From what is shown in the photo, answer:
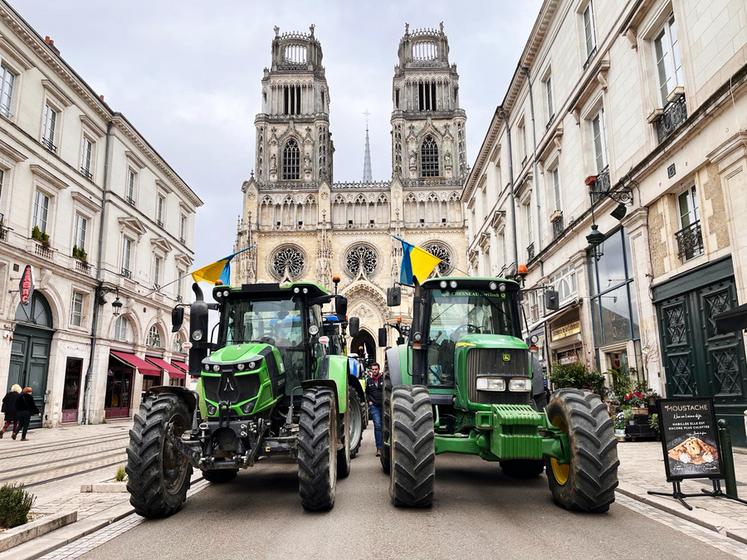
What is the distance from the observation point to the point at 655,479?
24.0ft

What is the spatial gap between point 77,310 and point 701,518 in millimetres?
22154

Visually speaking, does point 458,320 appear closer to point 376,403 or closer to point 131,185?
point 376,403

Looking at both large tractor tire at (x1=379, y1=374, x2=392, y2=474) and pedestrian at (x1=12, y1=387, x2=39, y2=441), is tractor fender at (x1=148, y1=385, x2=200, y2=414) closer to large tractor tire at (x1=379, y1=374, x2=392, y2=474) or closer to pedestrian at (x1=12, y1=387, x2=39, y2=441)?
large tractor tire at (x1=379, y1=374, x2=392, y2=474)

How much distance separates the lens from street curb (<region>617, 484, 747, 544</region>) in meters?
4.82

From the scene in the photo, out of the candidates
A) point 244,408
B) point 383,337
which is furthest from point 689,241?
point 244,408

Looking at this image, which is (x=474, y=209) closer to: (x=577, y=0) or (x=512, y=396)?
(x=577, y=0)

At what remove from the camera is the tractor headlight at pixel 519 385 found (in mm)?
6152

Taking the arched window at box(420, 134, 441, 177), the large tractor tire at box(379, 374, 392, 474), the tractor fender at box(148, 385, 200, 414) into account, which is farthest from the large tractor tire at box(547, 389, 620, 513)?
the arched window at box(420, 134, 441, 177)

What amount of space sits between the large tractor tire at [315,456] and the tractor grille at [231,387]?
23.2 inches

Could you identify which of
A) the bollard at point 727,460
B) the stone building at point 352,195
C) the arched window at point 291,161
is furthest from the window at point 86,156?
the arched window at point 291,161

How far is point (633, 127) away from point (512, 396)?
29.6 ft

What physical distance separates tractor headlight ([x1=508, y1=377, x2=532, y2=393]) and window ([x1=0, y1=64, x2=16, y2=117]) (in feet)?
58.6

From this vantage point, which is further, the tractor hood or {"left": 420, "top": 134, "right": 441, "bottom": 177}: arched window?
{"left": 420, "top": 134, "right": 441, "bottom": 177}: arched window

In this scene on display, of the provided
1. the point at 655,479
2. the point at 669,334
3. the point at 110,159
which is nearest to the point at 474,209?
the point at 110,159
